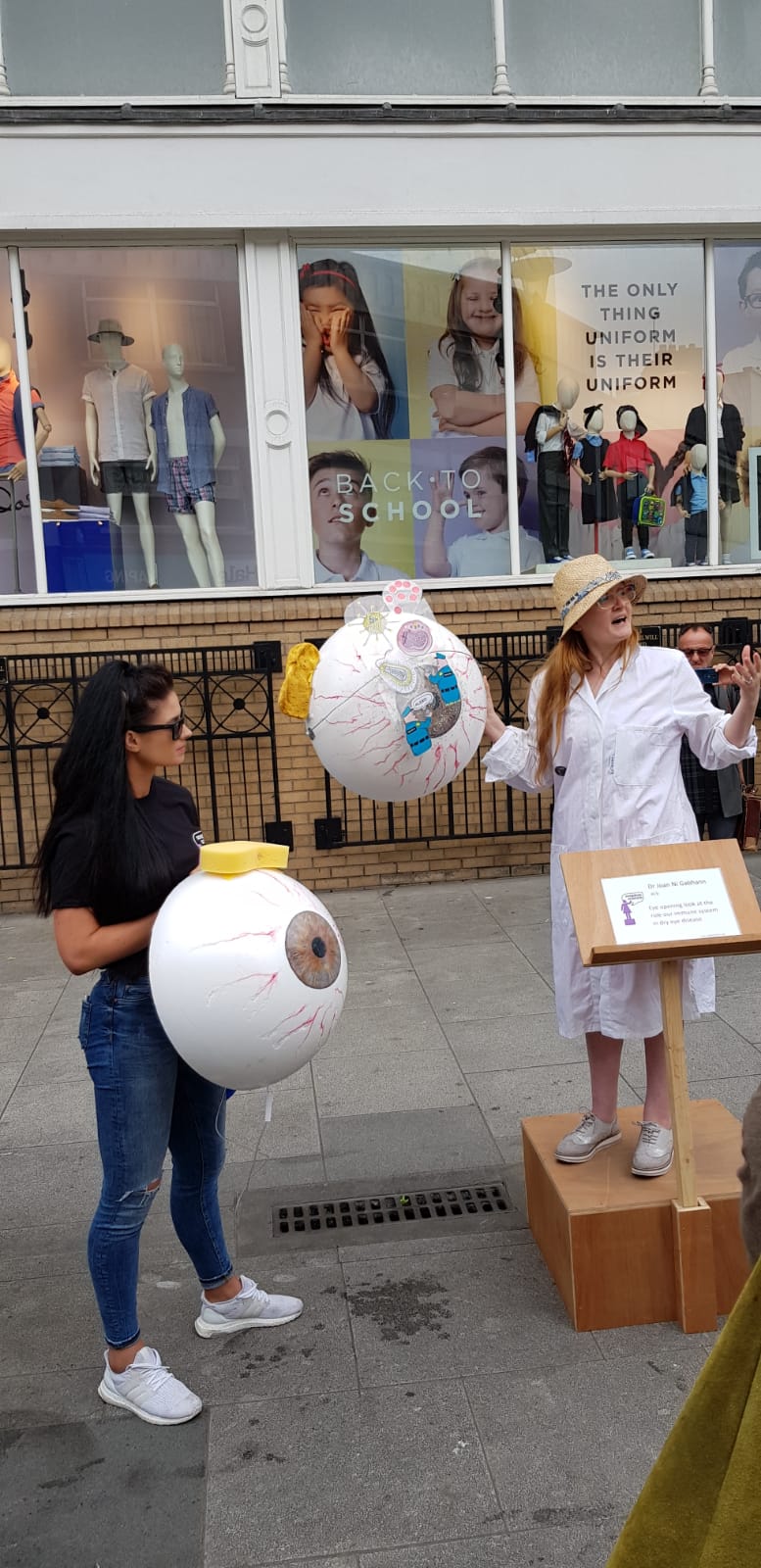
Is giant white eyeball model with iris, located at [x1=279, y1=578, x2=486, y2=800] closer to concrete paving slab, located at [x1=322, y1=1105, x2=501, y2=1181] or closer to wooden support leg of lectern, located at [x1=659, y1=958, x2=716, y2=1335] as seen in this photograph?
wooden support leg of lectern, located at [x1=659, y1=958, x2=716, y2=1335]

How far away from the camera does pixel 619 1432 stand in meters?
2.90

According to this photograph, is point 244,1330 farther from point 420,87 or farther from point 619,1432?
point 420,87

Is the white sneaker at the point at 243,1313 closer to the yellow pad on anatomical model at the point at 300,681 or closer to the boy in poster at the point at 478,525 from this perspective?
the yellow pad on anatomical model at the point at 300,681

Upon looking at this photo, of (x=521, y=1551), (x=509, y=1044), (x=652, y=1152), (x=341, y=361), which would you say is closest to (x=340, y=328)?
(x=341, y=361)

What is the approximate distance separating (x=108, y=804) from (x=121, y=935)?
0.33 metres

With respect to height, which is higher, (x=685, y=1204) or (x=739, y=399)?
(x=739, y=399)

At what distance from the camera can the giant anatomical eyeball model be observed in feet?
8.59

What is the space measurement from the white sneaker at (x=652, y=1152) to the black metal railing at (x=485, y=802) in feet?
16.7

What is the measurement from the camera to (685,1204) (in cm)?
326

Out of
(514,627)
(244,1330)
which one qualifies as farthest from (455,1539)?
(514,627)

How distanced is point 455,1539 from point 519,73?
29.3 ft

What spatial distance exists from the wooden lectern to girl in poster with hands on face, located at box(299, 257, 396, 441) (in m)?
6.23

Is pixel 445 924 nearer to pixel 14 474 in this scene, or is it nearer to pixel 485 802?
pixel 485 802

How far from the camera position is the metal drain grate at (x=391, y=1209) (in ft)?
13.2
